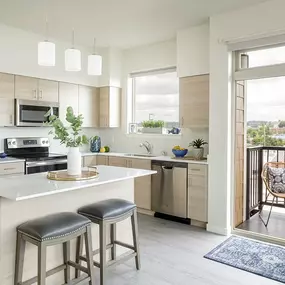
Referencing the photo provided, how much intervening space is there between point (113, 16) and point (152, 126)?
6.64 feet

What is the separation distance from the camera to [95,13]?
3844 mm

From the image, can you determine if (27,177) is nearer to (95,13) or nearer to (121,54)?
(95,13)

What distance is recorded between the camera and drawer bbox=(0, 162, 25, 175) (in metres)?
3.97

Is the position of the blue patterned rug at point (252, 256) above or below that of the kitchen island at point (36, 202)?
below

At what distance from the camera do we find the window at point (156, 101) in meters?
5.16

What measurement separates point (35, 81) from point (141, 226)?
279 centimetres

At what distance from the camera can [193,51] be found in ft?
14.3

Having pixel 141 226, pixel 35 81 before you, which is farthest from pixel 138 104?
pixel 141 226

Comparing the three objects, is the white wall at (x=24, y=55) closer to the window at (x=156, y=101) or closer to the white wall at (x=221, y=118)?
the window at (x=156, y=101)

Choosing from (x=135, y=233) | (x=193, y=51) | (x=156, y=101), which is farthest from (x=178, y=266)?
(x=156, y=101)

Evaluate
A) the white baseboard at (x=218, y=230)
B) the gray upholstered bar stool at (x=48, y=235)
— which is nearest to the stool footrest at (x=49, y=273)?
the gray upholstered bar stool at (x=48, y=235)

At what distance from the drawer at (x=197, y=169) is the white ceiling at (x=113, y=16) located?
6.55ft

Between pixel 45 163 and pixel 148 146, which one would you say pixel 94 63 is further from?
pixel 148 146

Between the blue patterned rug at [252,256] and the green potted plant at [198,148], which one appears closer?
the blue patterned rug at [252,256]
